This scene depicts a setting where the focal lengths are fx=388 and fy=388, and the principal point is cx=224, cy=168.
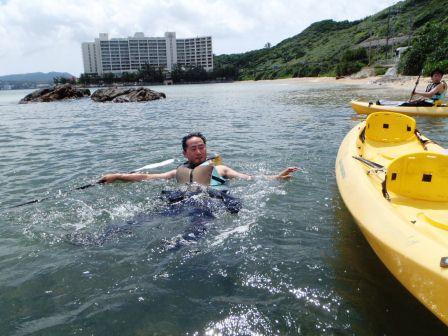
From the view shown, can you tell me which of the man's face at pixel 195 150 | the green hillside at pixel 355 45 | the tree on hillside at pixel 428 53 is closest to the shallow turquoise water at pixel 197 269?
the man's face at pixel 195 150

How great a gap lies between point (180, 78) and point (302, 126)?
104m

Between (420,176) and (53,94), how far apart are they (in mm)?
38762

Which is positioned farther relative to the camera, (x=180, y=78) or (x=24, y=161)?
(x=180, y=78)

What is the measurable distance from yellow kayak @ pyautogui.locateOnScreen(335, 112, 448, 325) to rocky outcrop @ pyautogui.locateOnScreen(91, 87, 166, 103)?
2610 cm

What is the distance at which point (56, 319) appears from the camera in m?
3.01

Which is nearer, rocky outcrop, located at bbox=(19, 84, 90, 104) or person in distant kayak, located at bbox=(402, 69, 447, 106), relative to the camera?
person in distant kayak, located at bbox=(402, 69, 447, 106)

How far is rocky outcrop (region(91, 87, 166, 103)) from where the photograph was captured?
30.5 meters

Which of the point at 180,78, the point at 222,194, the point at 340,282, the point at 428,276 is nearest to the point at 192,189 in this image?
the point at 222,194

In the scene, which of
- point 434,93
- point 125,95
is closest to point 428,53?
point 434,93

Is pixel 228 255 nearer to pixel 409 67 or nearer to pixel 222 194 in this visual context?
pixel 222 194

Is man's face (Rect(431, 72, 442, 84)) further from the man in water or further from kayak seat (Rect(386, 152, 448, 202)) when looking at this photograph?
kayak seat (Rect(386, 152, 448, 202))

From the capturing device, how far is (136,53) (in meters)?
165

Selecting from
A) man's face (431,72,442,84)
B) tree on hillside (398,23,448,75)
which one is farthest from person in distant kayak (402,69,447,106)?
tree on hillside (398,23,448,75)

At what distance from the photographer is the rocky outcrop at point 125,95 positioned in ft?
100
